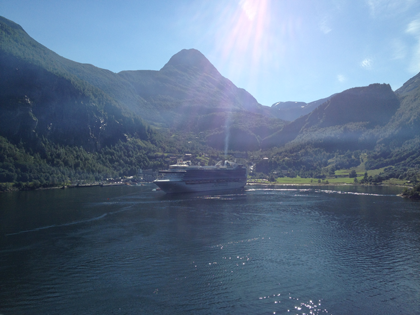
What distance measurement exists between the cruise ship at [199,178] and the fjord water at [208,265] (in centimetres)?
3728

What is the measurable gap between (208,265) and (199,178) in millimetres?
66255

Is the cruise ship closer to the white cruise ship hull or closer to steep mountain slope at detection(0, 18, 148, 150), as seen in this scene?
the white cruise ship hull

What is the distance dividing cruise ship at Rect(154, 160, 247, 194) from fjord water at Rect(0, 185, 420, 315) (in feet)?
122

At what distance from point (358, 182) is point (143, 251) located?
4588 inches

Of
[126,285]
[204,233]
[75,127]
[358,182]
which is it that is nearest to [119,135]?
[75,127]

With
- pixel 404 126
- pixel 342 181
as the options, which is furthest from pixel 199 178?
pixel 404 126

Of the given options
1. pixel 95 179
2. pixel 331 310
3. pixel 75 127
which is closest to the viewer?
pixel 331 310

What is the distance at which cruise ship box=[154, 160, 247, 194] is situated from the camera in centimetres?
8269

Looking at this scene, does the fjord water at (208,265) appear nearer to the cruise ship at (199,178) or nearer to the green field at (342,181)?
the cruise ship at (199,178)

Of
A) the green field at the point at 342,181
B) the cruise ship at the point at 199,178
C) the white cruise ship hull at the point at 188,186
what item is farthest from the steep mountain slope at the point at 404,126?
the white cruise ship hull at the point at 188,186

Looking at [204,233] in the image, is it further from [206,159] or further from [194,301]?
[206,159]

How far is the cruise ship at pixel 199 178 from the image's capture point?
271ft

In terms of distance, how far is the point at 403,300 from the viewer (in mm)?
18812

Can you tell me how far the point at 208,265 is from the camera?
80.2 ft
